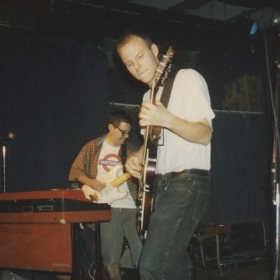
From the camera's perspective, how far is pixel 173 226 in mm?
2057

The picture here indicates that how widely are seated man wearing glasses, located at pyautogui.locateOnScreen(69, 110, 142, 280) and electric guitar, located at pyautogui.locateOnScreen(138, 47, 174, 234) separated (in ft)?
6.69

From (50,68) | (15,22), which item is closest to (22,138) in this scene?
(50,68)

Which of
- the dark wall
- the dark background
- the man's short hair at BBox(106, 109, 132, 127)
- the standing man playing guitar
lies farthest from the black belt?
the dark wall

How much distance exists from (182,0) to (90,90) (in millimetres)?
2853

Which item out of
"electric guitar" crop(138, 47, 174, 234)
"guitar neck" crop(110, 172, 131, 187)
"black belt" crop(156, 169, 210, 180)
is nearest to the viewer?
"black belt" crop(156, 169, 210, 180)

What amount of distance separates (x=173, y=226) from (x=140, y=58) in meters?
1.12

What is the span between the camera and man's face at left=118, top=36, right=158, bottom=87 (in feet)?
8.02

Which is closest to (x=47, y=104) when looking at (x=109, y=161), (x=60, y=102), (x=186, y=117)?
(x=60, y=102)

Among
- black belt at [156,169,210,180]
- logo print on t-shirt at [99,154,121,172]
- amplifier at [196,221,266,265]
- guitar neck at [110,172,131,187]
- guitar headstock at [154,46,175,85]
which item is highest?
guitar headstock at [154,46,175,85]

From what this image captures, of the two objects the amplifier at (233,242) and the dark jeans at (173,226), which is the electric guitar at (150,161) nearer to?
the dark jeans at (173,226)

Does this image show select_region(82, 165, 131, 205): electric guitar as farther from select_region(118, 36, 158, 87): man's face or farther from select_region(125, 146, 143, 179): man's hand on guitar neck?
select_region(118, 36, 158, 87): man's face

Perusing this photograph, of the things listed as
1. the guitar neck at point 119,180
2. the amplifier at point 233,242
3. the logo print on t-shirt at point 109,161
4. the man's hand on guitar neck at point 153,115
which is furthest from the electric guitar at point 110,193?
the man's hand on guitar neck at point 153,115

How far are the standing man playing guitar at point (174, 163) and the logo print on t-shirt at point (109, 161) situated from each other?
2143 millimetres

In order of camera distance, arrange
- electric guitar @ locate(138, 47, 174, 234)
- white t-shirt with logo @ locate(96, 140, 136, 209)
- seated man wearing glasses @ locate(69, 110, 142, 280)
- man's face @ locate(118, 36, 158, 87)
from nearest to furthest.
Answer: electric guitar @ locate(138, 47, 174, 234)
man's face @ locate(118, 36, 158, 87)
seated man wearing glasses @ locate(69, 110, 142, 280)
white t-shirt with logo @ locate(96, 140, 136, 209)
